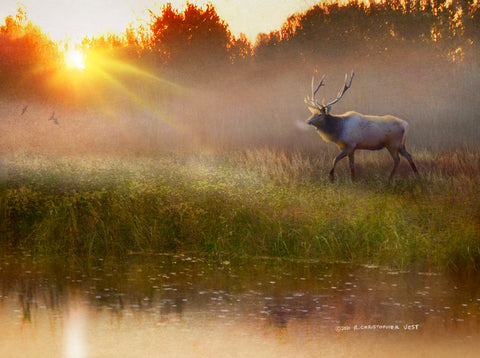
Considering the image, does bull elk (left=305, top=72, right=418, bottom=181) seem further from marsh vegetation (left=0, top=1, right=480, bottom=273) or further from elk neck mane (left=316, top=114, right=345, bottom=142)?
marsh vegetation (left=0, top=1, right=480, bottom=273)

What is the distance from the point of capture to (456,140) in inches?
867

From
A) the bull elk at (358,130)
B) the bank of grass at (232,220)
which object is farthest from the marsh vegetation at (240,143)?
the bull elk at (358,130)

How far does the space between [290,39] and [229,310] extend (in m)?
21.3

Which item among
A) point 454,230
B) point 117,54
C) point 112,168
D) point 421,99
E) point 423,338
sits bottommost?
point 423,338

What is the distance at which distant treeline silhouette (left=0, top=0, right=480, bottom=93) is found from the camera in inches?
987

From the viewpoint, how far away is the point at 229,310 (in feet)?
23.6

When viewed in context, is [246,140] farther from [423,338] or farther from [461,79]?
[423,338]

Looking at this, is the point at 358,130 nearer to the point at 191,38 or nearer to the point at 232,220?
the point at 232,220

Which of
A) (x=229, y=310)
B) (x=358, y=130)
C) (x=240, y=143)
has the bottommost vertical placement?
(x=229, y=310)

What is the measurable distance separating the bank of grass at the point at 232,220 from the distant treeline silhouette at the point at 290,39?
1402 centimetres

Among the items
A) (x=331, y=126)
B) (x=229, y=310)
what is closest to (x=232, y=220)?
(x=229, y=310)

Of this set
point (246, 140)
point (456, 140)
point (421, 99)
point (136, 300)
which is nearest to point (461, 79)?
point (421, 99)

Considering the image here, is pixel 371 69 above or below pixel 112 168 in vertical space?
above

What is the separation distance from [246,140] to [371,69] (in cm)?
552
